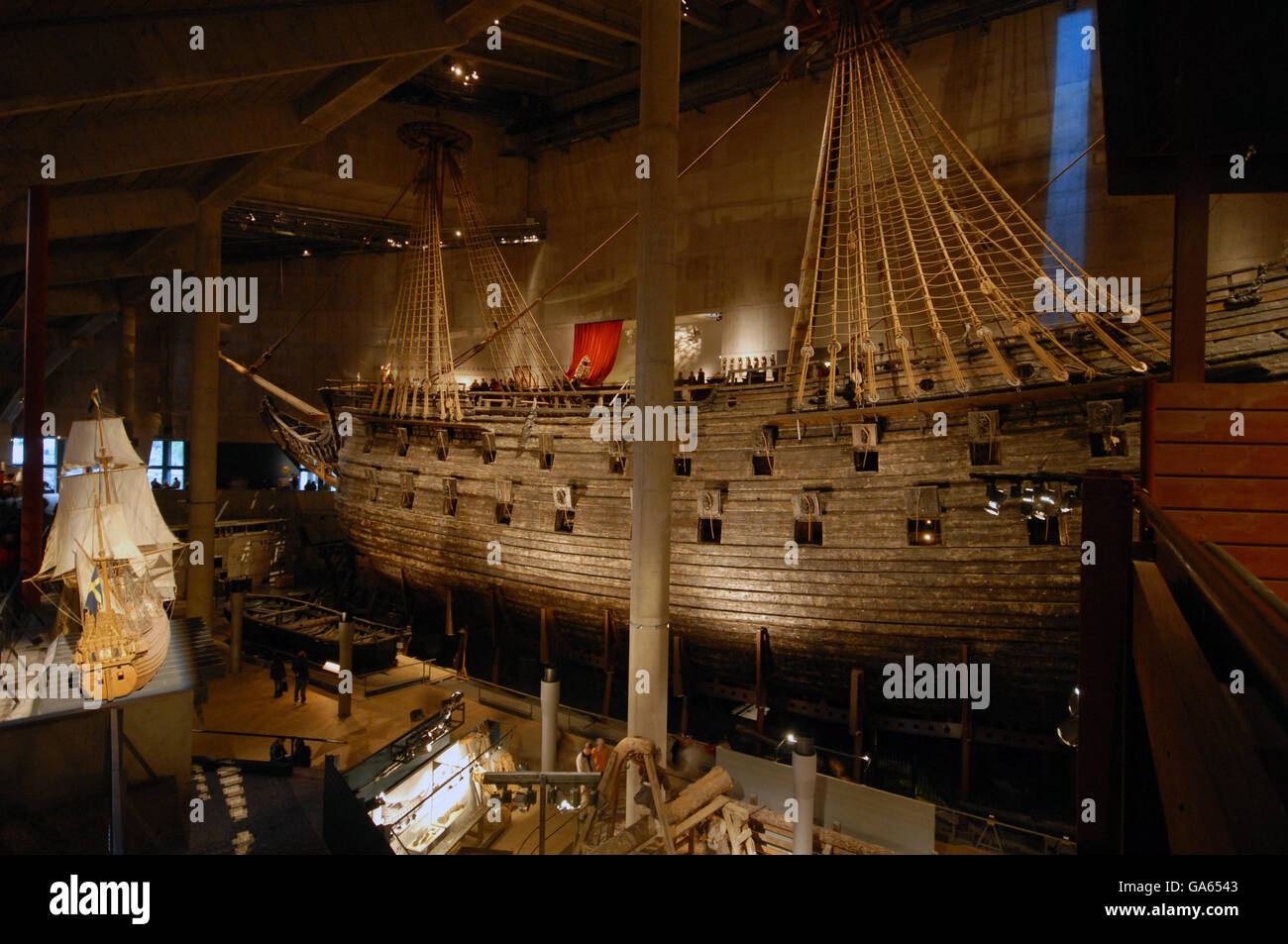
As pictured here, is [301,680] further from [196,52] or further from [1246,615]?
[1246,615]

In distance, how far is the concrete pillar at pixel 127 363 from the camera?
1811 centimetres

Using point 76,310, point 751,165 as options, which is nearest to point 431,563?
point 751,165

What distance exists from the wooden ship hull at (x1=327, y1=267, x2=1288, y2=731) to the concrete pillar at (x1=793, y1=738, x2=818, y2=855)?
2.50m

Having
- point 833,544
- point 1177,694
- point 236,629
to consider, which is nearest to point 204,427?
point 236,629

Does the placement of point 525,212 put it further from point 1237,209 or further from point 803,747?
point 803,747

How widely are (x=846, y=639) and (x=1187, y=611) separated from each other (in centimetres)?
568

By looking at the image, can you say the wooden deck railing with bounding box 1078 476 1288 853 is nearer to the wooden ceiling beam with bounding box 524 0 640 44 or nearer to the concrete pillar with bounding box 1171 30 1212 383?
the concrete pillar with bounding box 1171 30 1212 383

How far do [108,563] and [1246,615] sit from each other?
9.26 meters

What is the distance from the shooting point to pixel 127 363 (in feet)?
61.0

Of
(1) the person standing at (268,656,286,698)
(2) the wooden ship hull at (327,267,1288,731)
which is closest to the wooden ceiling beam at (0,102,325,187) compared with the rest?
(2) the wooden ship hull at (327,267,1288,731)

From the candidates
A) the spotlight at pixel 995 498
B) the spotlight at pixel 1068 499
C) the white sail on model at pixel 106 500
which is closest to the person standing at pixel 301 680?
the white sail on model at pixel 106 500

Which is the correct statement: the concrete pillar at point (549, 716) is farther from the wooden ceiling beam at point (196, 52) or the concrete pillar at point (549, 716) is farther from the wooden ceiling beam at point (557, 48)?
the wooden ceiling beam at point (557, 48)

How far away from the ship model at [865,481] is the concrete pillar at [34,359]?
5.47 m

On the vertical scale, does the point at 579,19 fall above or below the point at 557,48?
below
